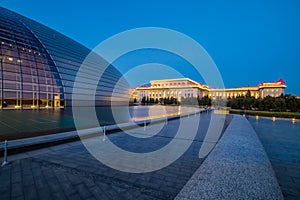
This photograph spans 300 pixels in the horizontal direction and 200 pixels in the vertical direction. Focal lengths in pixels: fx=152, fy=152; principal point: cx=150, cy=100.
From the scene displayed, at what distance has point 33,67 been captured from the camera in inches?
861

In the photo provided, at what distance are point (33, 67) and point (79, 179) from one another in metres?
24.8

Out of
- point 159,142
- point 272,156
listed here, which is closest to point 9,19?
point 159,142

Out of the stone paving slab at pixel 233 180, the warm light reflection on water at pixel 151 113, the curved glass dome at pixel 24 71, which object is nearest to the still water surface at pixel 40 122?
the warm light reflection on water at pixel 151 113

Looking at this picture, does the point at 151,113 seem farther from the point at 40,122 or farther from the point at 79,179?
the point at 79,179

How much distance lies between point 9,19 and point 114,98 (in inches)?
878

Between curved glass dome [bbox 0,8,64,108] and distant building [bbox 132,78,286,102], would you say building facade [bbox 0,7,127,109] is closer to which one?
curved glass dome [bbox 0,8,64,108]

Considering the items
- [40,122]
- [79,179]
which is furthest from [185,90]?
[79,179]

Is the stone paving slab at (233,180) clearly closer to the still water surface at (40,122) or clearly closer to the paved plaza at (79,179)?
the paved plaza at (79,179)

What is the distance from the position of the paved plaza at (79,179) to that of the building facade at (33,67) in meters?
20.3

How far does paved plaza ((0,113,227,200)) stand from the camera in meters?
2.90

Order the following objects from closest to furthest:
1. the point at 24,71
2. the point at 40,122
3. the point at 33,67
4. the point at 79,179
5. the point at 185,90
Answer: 1. the point at 79,179
2. the point at 40,122
3. the point at 24,71
4. the point at 33,67
5. the point at 185,90

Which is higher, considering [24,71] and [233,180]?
[24,71]

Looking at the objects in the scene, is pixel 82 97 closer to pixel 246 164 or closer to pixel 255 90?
pixel 246 164

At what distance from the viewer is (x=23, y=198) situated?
2.72m
